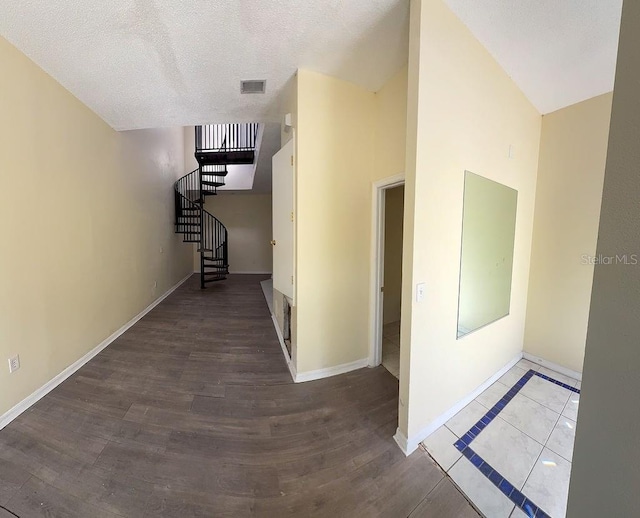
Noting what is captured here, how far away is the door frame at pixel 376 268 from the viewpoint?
237cm

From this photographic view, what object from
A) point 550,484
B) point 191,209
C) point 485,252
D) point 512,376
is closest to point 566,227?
point 485,252

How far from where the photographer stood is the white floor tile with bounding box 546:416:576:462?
1.61 metres

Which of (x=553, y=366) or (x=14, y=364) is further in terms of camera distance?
(x=553, y=366)

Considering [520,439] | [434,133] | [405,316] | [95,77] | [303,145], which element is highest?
[95,77]

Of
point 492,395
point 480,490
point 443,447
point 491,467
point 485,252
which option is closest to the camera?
point 480,490

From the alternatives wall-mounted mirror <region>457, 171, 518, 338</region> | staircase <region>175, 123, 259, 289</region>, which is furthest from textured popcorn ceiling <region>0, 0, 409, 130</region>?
staircase <region>175, 123, 259, 289</region>

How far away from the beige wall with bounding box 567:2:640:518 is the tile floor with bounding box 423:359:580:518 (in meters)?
0.91

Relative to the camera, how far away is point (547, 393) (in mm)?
2217

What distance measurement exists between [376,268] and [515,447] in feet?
5.44

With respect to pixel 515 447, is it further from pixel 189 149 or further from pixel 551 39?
pixel 189 149

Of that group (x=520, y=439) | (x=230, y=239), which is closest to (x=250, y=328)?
(x=520, y=439)

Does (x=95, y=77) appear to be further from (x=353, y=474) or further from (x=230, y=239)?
(x=230, y=239)

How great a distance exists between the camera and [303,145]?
2137 mm

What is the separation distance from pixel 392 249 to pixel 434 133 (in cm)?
211
